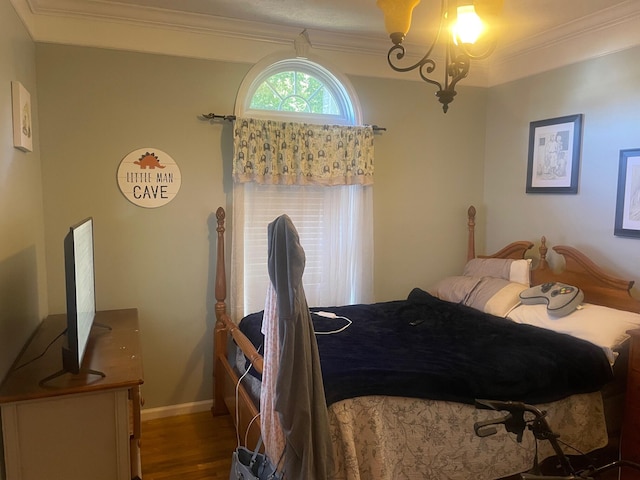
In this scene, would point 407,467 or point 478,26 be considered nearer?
point 478,26

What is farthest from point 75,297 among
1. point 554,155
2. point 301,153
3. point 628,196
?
point 554,155

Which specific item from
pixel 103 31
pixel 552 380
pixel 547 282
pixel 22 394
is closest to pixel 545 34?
pixel 547 282

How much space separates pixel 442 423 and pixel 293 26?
2.65 metres

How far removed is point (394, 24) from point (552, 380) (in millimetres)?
1842

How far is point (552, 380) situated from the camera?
2477 millimetres

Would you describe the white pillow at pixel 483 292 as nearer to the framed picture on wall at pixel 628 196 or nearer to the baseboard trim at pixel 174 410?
the framed picture on wall at pixel 628 196

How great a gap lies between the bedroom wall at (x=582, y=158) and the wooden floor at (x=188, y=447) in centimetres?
256

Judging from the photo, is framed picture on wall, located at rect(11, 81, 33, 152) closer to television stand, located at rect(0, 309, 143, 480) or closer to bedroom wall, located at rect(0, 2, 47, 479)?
bedroom wall, located at rect(0, 2, 47, 479)

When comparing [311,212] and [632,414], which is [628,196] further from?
[311,212]

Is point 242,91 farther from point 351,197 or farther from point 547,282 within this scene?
point 547,282

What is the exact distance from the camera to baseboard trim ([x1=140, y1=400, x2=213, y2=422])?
334cm

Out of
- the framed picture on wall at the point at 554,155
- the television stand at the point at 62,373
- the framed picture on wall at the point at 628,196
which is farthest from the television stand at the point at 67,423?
the framed picture on wall at the point at 554,155

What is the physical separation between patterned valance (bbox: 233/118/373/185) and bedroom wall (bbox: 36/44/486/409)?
0.17 metres

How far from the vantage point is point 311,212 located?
12.0 ft
